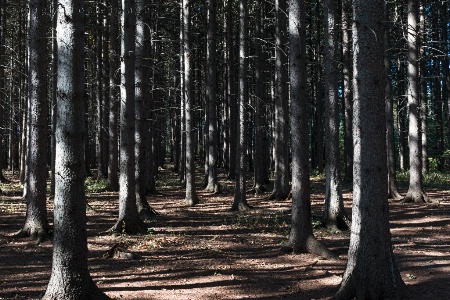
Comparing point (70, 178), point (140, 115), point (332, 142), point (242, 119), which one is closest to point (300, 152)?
point (332, 142)

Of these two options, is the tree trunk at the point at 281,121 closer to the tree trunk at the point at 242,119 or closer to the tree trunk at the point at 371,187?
the tree trunk at the point at 242,119

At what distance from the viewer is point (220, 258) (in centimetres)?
936

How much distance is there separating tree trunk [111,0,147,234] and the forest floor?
1.41 ft

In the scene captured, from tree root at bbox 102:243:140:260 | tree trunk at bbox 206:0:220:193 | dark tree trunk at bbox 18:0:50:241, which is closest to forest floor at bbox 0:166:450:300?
tree root at bbox 102:243:140:260

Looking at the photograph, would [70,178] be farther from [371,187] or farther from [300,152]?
[300,152]

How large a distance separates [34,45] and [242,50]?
6.52 m

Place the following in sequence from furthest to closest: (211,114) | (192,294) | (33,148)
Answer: (211,114) → (33,148) → (192,294)

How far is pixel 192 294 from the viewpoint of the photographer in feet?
23.1

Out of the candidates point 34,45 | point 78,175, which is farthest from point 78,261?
point 34,45

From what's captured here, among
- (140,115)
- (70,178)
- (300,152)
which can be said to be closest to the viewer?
(70,178)

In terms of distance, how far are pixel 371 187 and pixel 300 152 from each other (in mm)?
3062

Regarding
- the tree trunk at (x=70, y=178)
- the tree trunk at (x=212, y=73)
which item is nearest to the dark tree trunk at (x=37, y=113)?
the tree trunk at (x=70, y=178)

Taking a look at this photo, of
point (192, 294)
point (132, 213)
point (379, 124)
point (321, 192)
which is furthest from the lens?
point (321, 192)

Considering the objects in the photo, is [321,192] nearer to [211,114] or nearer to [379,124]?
[211,114]
